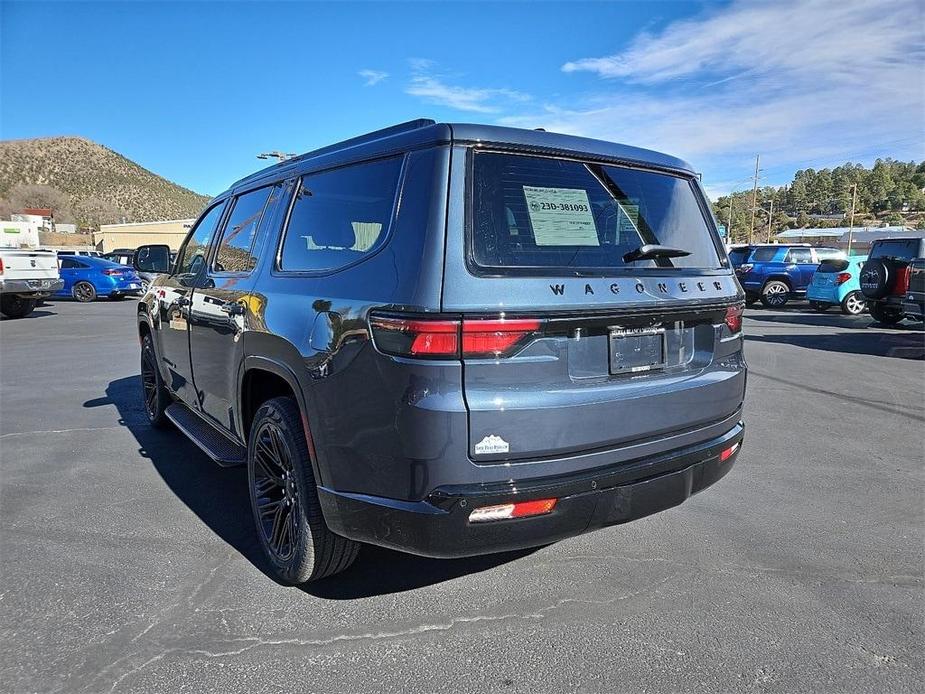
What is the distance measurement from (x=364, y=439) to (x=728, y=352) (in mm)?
1778

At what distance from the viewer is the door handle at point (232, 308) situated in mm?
3326

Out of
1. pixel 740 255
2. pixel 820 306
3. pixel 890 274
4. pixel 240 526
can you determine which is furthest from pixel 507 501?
pixel 740 255

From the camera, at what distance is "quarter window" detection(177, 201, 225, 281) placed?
14.2 feet

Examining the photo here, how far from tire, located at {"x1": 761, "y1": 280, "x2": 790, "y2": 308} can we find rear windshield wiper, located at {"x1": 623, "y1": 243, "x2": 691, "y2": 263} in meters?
18.1

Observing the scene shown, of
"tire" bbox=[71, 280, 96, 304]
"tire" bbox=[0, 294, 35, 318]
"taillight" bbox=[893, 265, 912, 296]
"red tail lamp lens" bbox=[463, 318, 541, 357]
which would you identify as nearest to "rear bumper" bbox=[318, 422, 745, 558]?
"red tail lamp lens" bbox=[463, 318, 541, 357]

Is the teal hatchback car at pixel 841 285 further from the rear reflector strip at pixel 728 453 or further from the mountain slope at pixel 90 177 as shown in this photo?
the mountain slope at pixel 90 177

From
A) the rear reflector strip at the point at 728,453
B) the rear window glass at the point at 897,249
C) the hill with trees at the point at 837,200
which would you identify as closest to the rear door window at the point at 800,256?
the rear window glass at the point at 897,249

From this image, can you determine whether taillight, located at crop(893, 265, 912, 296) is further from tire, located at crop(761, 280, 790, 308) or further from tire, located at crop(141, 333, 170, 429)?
tire, located at crop(141, 333, 170, 429)

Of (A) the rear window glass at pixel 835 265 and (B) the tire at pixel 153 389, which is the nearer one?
(B) the tire at pixel 153 389

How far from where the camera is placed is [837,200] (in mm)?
129500

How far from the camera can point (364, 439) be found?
2.37 meters

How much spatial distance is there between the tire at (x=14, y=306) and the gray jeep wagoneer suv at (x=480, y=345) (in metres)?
15.6

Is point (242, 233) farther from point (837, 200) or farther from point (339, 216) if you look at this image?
point (837, 200)

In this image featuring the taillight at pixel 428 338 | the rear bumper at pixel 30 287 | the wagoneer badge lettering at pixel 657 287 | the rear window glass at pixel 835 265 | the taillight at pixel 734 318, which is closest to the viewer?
the taillight at pixel 428 338
